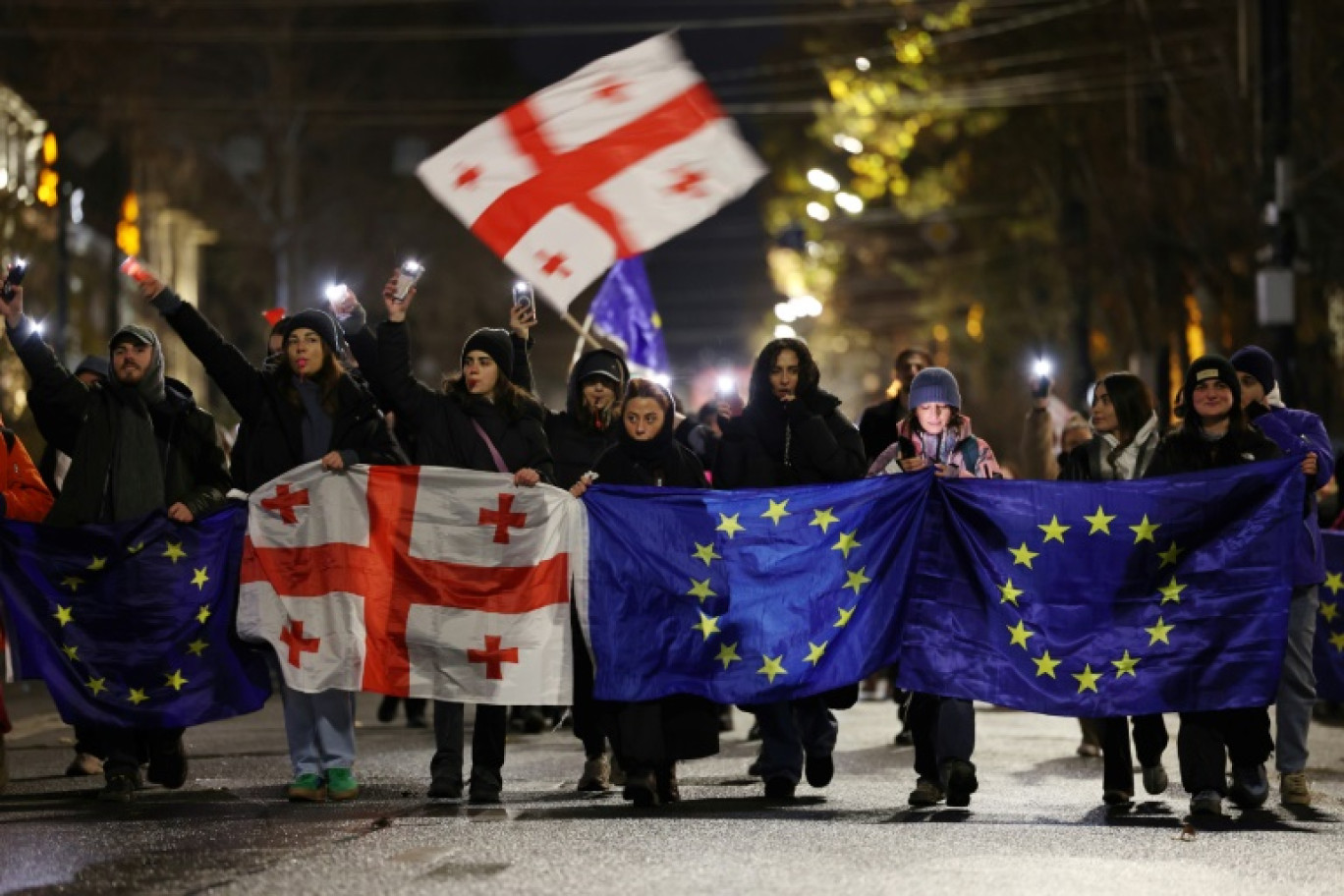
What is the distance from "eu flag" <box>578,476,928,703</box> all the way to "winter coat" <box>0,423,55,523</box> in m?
2.73

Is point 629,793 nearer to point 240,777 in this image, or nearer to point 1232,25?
point 240,777

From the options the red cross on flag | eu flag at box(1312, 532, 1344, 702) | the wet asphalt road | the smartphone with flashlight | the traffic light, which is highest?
the traffic light

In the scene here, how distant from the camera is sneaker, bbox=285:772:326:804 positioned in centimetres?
1082

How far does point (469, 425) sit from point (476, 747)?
1.50 metres

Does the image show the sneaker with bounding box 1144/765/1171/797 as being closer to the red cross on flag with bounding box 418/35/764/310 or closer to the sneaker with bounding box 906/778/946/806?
the sneaker with bounding box 906/778/946/806

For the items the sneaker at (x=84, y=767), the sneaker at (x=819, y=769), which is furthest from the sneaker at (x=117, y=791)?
the sneaker at (x=819, y=769)

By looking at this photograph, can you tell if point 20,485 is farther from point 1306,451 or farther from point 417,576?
point 1306,451

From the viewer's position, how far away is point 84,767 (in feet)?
40.7

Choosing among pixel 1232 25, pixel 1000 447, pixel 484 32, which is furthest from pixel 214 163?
pixel 1232 25

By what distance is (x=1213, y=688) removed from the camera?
10.8 meters

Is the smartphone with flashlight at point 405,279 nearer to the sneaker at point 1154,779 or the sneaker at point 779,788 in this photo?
the sneaker at point 779,788

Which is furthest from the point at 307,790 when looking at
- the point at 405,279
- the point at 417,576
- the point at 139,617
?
the point at 405,279

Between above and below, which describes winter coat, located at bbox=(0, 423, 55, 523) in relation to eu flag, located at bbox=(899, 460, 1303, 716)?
above

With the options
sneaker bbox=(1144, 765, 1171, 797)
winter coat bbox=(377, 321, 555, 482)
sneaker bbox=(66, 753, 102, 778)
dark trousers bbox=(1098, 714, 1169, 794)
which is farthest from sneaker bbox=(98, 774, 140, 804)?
sneaker bbox=(1144, 765, 1171, 797)
